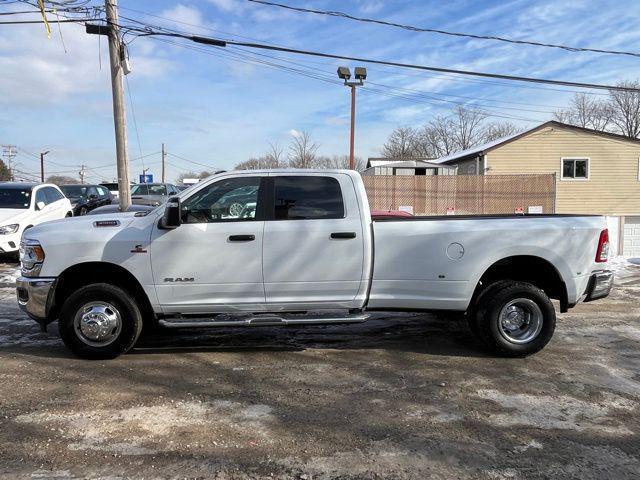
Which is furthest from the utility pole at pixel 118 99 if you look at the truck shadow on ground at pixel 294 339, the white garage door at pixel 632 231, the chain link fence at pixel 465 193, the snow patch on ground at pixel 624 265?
the white garage door at pixel 632 231

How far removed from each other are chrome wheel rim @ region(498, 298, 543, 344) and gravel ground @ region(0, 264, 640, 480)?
28 cm

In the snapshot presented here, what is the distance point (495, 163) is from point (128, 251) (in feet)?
70.9

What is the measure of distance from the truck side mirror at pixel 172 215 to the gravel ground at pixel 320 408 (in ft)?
4.66

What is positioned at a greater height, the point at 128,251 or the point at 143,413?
the point at 128,251

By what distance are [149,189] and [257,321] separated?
21.5 m

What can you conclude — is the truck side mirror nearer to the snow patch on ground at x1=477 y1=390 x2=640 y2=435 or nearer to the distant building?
the snow patch on ground at x1=477 y1=390 x2=640 y2=435

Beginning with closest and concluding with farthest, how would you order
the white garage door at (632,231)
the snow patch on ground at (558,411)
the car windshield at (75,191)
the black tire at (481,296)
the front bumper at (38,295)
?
the snow patch on ground at (558,411) < the front bumper at (38,295) < the black tire at (481,296) < the car windshield at (75,191) < the white garage door at (632,231)

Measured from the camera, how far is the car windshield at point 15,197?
12031 millimetres

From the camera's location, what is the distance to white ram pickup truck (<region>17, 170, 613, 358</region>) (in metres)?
5.16

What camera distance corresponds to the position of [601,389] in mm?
4629

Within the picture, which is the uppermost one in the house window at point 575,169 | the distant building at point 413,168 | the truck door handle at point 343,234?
the distant building at point 413,168

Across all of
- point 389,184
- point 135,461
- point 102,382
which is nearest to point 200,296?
point 102,382

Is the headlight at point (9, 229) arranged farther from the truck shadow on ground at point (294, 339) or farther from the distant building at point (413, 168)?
the distant building at point (413, 168)

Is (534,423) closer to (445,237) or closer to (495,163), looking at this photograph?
(445,237)
